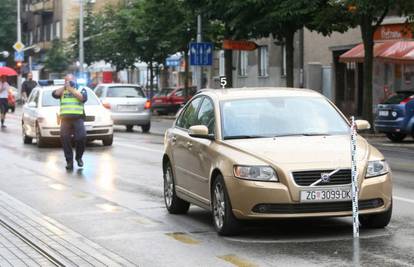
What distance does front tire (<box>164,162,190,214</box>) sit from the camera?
10406mm

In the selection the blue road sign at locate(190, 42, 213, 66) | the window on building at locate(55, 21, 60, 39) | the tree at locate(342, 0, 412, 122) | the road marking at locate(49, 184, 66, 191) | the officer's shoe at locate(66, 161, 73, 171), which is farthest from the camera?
the window on building at locate(55, 21, 60, 39)

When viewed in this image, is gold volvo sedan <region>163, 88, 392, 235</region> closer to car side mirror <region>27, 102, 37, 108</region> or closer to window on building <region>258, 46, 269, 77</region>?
car side mirror <region>27, 102, 37, 108</region>

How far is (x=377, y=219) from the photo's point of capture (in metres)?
8.80

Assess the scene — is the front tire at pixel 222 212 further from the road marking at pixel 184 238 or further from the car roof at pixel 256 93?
the car roof at pixel 256 93

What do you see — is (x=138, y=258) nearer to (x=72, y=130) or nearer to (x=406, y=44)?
(x=72, y=130)

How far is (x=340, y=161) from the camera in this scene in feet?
27.1

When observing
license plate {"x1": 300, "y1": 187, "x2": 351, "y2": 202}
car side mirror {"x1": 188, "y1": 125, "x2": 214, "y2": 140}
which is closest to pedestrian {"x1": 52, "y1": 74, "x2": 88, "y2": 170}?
car side mirror {"x1": 188, "y1": 125, "x2": 214, "y2": 140}

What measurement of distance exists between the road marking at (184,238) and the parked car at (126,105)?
66.5 ft

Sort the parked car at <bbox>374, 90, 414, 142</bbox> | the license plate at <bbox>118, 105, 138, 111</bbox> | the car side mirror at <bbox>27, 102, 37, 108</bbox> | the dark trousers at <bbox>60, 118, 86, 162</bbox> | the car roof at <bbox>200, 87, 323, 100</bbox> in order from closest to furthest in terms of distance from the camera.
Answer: the car roof at <bbox>200, 87, 323, 100</bbox> → the dark trousers at <bbox>60, 118, 86, 162</bbox> → the car side mirror at <bbox>27, 102, 37, 108</bbox> → the parked car at <bbox>374, 90, 414, 142</bbox> → the license plate at <bbox>118, 105, 138, 111</bbox>

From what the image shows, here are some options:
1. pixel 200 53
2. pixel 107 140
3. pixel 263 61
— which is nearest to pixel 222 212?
pixel 107 140

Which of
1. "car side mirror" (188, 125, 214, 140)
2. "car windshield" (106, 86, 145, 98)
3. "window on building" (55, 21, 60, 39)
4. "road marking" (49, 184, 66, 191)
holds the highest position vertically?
"window on building" (55, 21, 60, 39)

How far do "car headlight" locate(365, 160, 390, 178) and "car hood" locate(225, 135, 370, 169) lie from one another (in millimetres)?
97

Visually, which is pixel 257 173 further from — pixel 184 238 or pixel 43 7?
pixel 43 7

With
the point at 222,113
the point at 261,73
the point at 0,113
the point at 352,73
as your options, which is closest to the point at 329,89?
the point at 352,73
